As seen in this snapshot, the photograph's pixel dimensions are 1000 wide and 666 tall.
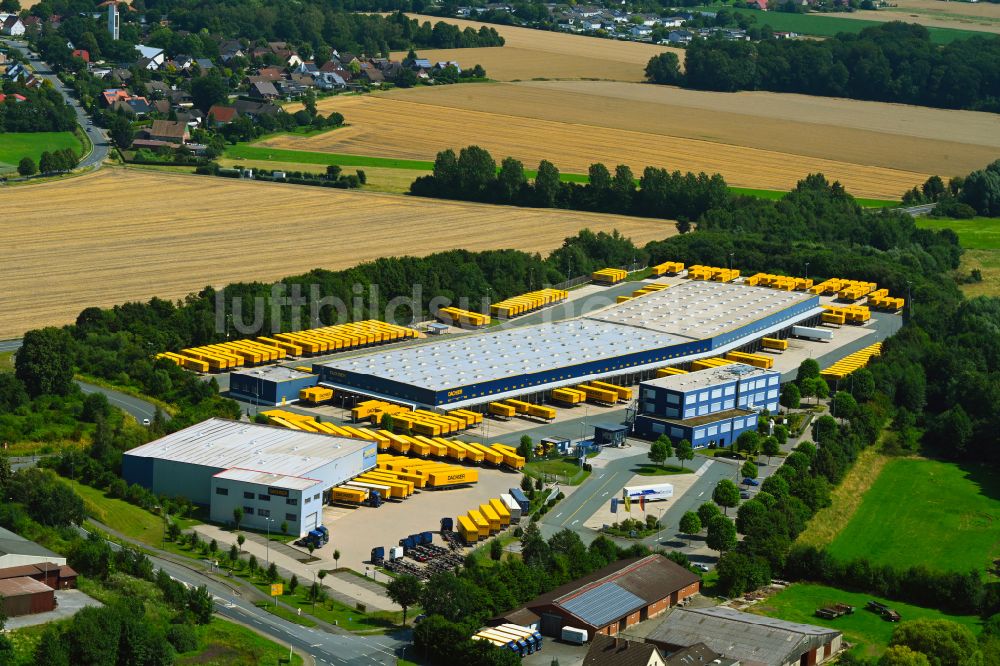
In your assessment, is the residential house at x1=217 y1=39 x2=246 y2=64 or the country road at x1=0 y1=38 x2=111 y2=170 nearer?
the country road at x1=0 y1=38 x2=111 y2=170

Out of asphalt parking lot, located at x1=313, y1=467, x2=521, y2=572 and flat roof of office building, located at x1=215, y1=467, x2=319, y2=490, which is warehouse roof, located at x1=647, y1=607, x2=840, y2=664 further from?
flat roof of office building, located at x1=215, y1=467, x2=319, y2=490

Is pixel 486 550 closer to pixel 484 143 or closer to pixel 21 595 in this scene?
pixel 21 595

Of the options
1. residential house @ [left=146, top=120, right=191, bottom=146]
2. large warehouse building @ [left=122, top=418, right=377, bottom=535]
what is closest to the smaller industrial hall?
large warehouse building @ [left=122, top=418, right=377, bottom=535]

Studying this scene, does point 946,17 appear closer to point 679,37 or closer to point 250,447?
point 679,37

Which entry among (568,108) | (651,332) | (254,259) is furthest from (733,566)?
(568,108)

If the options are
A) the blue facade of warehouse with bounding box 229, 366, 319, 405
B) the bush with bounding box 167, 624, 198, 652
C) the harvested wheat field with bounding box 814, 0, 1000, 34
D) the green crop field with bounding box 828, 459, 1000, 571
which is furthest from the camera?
the harvested wheat field with bounding box 814, 0, 1000, 34

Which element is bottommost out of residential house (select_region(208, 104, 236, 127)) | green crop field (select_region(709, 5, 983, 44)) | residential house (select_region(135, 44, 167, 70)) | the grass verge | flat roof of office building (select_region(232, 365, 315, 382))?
the grass verge

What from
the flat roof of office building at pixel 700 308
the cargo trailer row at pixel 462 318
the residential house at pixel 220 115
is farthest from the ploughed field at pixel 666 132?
the cargo trailer row at pixel 462 318

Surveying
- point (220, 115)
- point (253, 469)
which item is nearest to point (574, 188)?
point (220, 115)
